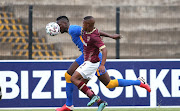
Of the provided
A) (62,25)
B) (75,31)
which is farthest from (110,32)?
(75,31)

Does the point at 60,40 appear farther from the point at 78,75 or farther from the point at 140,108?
the point at 78,75

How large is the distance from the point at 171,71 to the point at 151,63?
49 centimetres

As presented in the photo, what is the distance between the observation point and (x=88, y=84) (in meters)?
9.98

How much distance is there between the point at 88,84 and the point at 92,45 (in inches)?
99.2

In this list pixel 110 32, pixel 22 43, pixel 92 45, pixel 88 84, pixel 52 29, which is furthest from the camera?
pixel 110 32

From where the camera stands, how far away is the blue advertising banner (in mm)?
10008

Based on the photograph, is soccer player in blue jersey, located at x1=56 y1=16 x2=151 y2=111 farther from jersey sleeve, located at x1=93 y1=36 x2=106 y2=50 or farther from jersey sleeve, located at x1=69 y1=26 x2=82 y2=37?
jersey sleeve, located at x1=93 y1=36 x2=106 y2=50

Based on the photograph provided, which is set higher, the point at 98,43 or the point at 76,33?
the point at 76,33

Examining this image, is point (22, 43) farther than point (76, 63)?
Yes

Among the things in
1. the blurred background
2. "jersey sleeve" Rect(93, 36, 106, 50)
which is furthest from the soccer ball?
the blurred background

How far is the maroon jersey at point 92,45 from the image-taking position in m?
7.51

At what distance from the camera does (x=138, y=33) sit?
11.2 m

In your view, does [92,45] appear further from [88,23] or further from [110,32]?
[110,32]

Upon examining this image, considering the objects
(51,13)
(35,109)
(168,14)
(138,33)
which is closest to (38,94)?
(35,109)
